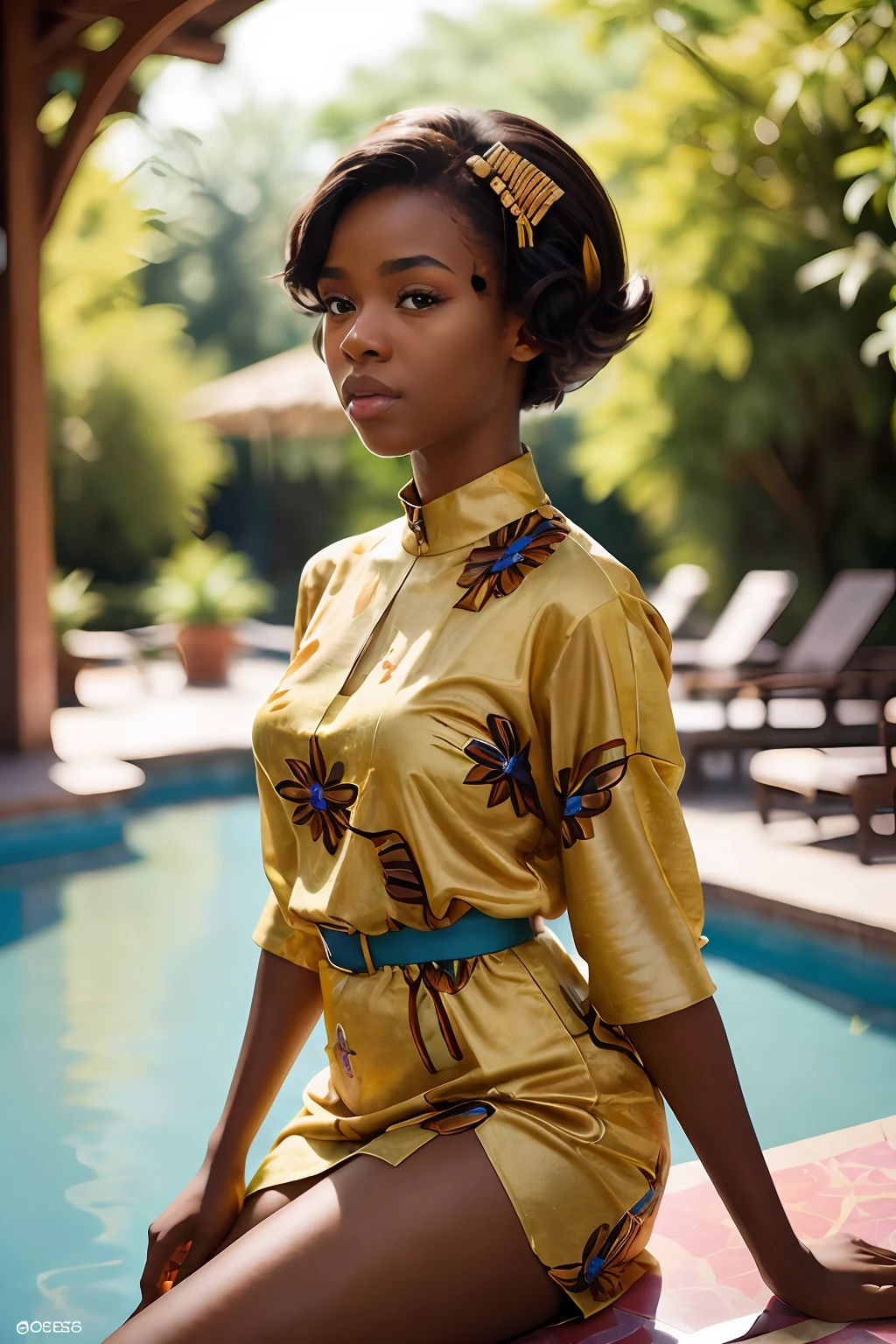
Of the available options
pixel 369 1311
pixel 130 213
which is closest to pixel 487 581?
pixel 369 1311

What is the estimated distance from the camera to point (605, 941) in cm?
128

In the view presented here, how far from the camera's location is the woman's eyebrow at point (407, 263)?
1.30 metres

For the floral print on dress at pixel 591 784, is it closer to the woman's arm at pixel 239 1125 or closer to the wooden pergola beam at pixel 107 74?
the woman's arm at pixel 239 1125

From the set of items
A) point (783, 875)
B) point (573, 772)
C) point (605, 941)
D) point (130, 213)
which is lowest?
point (783, 875)

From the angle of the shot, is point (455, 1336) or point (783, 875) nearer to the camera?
point (455, 1336)

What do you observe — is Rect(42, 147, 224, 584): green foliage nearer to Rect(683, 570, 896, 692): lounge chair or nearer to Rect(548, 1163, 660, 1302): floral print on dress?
Rect(683, 570, 896, 692): lounge chair

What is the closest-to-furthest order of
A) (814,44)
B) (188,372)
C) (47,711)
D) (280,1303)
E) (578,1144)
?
(280,1303)
(578,1144)
(47,711)
(814,44)
(188,372)

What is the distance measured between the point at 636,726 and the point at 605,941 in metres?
0.21

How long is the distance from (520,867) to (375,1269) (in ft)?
1.28

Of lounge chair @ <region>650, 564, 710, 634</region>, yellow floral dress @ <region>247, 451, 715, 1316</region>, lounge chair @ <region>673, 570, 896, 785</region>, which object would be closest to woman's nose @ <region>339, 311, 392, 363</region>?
yellow floral dress @ <region>247, 451, 715, 1316</region>

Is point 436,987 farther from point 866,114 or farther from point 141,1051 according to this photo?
point 866,114

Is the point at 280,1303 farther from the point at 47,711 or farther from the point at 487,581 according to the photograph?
the point at 47,711

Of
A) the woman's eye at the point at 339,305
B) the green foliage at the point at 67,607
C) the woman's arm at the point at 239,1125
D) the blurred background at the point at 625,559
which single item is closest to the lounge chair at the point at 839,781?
the blurred background at the point at 625,559

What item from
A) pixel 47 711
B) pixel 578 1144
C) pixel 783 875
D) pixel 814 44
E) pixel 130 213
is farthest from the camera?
pixel 130 213
